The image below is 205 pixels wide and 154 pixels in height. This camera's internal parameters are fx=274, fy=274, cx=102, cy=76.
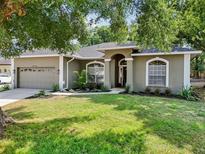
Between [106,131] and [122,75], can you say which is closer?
[106,131]

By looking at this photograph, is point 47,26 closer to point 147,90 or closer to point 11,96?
point 11,96

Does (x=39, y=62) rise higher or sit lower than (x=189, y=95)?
higher

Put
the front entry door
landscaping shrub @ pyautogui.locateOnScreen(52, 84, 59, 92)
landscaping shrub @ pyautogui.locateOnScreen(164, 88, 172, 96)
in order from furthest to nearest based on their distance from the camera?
the front entry door → landscaping shrub @ pyautogui.locateOnScreen(52, 84, 59, 92) → landscaping shrub @ pyautogui.locateOnScreen(164, 88, 172, 96)

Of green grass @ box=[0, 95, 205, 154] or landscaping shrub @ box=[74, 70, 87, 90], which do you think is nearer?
green grass @ box=[0, 95, 205, 154]

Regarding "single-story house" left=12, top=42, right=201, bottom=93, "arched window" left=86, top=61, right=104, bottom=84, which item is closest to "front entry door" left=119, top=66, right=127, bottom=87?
"single-story house" left=12, top=42, right=201, bottom=93

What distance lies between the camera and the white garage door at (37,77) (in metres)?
26.6

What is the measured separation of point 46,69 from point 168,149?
65.6ft

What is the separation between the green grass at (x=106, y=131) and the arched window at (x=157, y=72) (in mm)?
8432

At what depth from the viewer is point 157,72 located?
74.5ft

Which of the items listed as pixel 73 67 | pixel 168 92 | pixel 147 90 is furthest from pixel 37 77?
pixel 168 92

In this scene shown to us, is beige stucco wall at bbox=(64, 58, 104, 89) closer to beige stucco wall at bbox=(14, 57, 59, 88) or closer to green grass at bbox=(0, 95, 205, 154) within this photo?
beige stucco wall at bbox=(14, 57, 59, 88)

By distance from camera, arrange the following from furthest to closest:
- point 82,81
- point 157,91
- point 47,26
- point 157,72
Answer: point 82,81
point 157,72
point 157,91
point 47,26

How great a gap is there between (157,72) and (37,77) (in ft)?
39.3

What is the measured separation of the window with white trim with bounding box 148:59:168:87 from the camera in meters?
22.4
